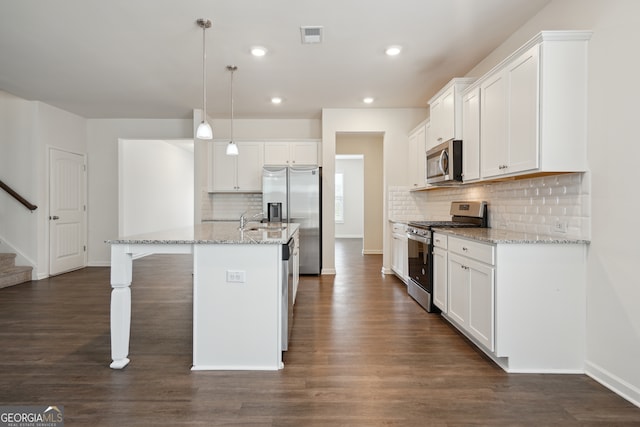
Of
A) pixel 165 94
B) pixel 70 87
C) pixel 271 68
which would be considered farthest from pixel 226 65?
pixel 70 87

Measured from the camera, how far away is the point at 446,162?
3.85 metres

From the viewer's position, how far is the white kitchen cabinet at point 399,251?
15.7ft

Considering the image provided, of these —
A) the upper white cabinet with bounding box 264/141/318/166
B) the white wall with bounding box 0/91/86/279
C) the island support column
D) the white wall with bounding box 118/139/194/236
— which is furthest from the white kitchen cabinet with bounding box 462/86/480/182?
the white wall with bounding box 0/91/86/279

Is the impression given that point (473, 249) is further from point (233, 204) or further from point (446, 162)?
point (233, 204)

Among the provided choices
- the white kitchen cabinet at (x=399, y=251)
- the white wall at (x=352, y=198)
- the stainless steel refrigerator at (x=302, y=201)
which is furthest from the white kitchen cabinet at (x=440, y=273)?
the white wall at (x=352, y=198)

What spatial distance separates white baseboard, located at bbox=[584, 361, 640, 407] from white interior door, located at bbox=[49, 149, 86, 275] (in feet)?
22.8

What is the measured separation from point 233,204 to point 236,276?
4.07 metres

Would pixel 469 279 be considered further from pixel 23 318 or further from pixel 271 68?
pixel 23 318

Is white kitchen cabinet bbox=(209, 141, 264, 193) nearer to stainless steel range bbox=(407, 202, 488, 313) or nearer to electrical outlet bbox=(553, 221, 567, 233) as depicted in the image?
stainless steel range bbox=(407, 202, 488, 313)

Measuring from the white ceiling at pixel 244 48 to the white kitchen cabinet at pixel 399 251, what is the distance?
1948mm

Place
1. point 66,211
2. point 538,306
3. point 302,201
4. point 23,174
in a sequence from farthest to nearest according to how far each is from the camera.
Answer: point 66,211
point 302,201
point 23,174
point 538,306

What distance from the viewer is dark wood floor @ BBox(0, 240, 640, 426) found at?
6.26 feet

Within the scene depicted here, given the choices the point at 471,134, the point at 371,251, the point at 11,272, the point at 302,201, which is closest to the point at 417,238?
the point at 471,134

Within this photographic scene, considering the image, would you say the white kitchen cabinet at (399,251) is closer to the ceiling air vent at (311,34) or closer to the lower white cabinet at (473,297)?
the lower white cabinet at (473,297)
